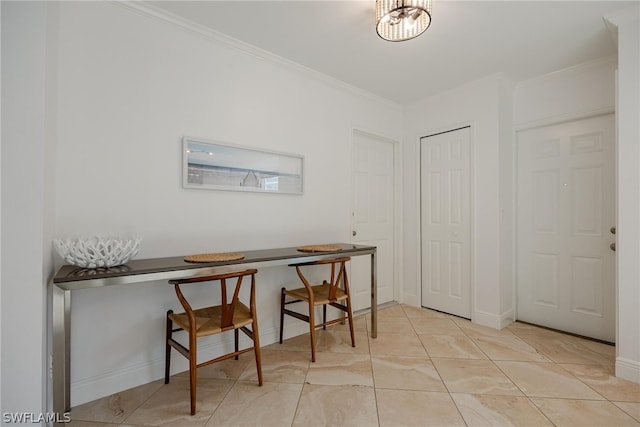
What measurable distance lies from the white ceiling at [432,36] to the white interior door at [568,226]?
2.30 ft

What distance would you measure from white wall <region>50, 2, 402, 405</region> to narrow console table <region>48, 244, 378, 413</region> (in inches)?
8.6

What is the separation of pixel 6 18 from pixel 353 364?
2.64 metres

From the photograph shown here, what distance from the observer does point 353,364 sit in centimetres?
212

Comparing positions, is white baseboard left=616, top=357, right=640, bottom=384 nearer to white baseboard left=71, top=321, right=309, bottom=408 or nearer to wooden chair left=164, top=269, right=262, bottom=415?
wooden chair left=164, top=269, right=262, bottom=415

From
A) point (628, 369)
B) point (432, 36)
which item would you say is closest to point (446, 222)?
point (628, 369)

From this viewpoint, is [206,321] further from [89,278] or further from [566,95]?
[566,95]

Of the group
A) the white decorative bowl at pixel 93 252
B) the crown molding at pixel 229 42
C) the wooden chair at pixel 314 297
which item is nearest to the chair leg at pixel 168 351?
the white decorative bowl at pixel 93 252

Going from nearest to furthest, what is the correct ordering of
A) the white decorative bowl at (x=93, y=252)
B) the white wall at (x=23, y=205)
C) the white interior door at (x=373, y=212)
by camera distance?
the white wall at (x=23, y=205) → the white decorative bowl at (x=93, y=252) → the white interior door at (x=373, y=212)

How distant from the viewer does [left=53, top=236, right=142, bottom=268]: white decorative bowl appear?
1.46 metres

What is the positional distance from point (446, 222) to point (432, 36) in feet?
6.10

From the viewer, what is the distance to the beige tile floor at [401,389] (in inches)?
61.4

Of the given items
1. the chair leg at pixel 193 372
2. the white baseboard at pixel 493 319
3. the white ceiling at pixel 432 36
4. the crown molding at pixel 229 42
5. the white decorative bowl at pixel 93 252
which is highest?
the white ceiling at pixel 432 36

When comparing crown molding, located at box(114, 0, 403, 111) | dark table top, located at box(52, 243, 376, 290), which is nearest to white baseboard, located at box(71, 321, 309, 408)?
dark table top, located at box(52, 243, 376, 290)

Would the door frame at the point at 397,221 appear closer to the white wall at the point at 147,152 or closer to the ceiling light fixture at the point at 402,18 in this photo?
the white wall at the point at 147,152
